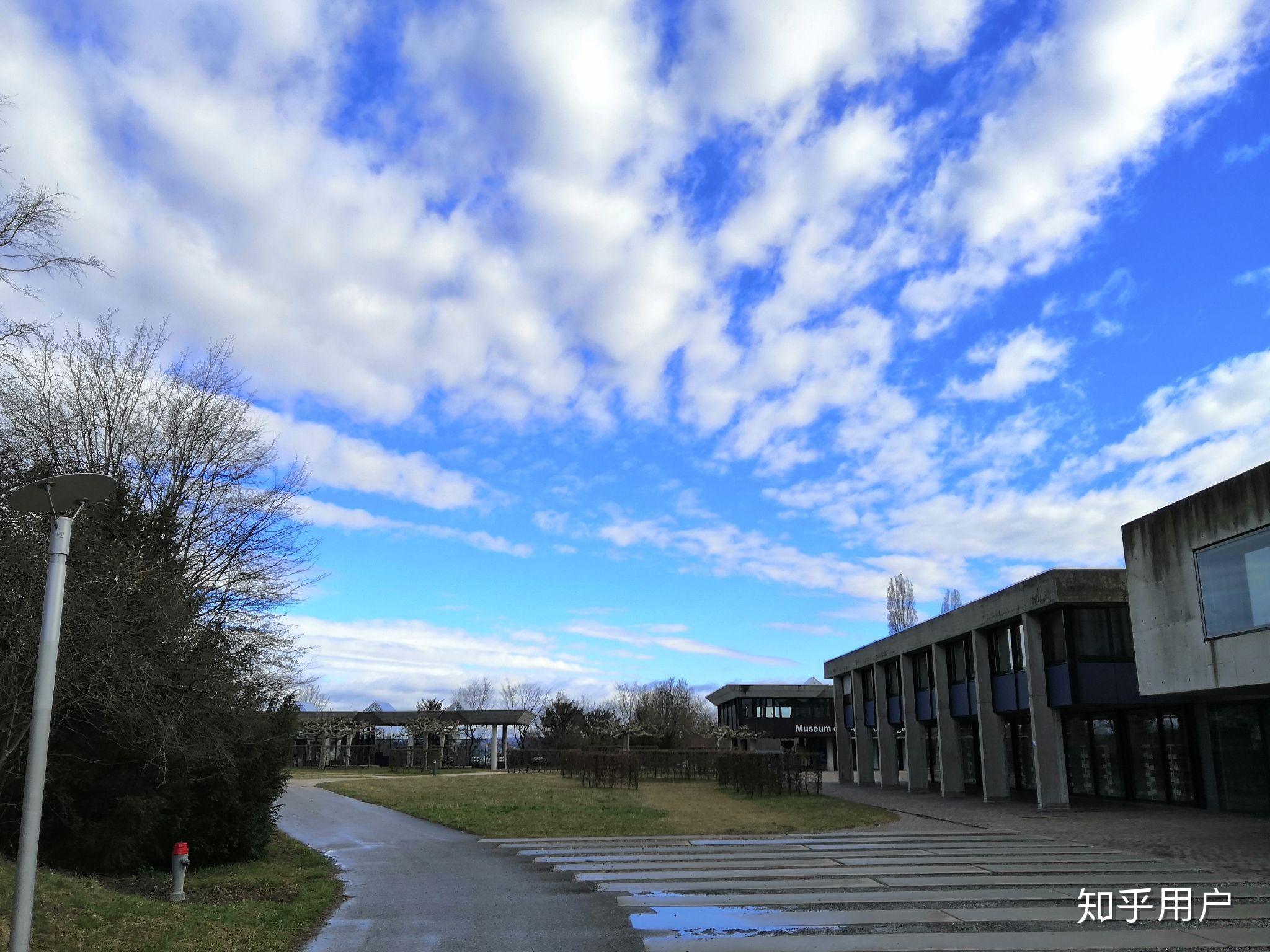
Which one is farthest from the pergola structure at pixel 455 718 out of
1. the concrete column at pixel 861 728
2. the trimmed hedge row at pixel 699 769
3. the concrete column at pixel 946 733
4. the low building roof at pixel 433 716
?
the concrete column at pixel 946 733

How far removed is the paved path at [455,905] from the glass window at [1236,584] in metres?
13.4

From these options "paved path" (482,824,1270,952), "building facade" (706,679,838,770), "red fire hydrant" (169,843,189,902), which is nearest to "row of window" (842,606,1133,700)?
"paved path" (482,824,1270,952)

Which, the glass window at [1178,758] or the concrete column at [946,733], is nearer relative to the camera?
the glass window at [1178,758]

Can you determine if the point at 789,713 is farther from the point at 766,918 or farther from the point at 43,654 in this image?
the point at 43,654

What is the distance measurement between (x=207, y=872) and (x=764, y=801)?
20.5 m

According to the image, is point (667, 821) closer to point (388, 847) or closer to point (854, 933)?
point (388, 847)

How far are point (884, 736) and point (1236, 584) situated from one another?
25592mm

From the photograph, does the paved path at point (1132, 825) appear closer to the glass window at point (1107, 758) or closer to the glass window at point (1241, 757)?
the glass window at point (1241, 757)

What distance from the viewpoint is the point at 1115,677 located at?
86.3 feet

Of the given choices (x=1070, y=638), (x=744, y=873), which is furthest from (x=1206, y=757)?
(x=744, y=873)

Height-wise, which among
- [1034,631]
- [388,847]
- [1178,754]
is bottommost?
[388,847]

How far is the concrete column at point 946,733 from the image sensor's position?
111 feet

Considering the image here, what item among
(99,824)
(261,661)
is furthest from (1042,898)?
(261,661)

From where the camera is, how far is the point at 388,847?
1920cm
